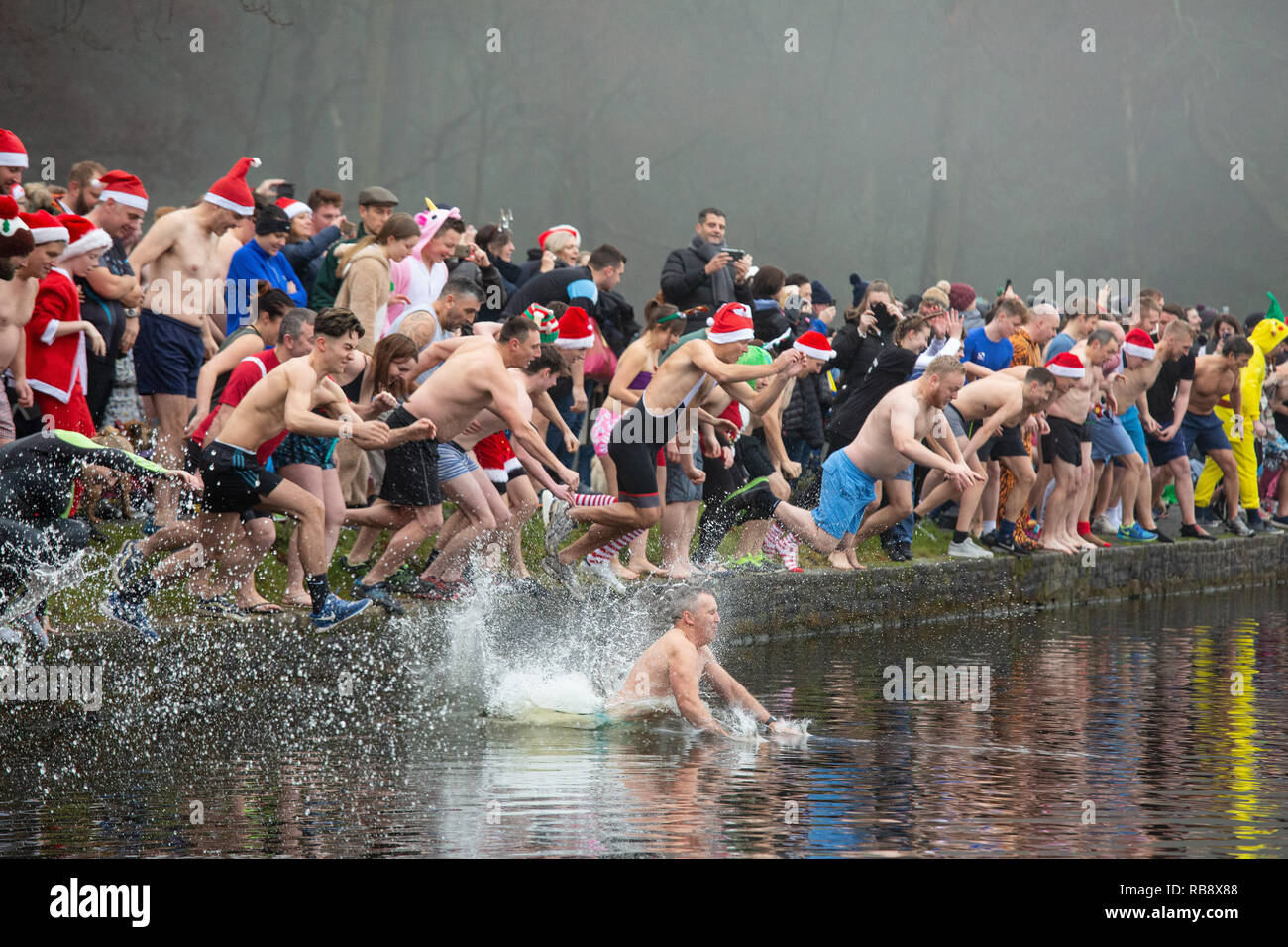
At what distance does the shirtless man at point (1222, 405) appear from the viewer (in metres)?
16.1

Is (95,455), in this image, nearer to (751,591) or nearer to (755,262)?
(751,591)

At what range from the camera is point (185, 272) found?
403 inches

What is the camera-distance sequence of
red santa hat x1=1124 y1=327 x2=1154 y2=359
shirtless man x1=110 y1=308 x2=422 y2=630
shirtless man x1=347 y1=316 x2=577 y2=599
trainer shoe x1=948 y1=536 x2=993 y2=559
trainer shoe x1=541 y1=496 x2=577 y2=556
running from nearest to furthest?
shirtless man x1=110 y1=308 x2=422 y2=630, shirtless man x1=347 y1=316 x2=577 y2=599, trainer shoe x1=541 y1=496 x2=577 y2=556, trainer shoe x1=948 y1=536 x2=993 y2=559, red santa hat x1=1124 y1=327 x2=1154 y2=359

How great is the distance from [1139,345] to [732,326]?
5.30 m

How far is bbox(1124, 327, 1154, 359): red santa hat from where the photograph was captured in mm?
15062

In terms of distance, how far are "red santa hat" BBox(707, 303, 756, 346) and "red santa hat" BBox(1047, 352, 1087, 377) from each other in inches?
129

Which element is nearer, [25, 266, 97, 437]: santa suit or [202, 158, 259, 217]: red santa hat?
[25, 266, 97, 437]: santa suit

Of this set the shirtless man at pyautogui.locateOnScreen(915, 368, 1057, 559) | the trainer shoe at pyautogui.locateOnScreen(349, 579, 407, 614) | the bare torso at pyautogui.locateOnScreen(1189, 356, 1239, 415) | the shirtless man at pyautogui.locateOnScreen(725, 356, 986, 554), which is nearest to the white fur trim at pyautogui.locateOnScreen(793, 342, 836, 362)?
the shirtless man at pyautogui.locateOnScreen(725, 356, 986, 554)

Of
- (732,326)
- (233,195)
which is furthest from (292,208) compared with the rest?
(732,326)

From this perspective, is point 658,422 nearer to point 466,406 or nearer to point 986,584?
point 466,406

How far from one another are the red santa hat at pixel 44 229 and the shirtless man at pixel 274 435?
1.19m

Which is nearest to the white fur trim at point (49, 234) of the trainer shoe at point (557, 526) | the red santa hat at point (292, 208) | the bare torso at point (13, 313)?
the bare torso at point (13, 313)

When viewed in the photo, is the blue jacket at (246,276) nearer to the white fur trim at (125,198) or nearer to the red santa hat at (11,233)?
the white fur trim at (125,198)

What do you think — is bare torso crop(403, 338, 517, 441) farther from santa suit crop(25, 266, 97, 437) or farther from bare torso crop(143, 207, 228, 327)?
santa suit crop(25, 266, 97, 437)
